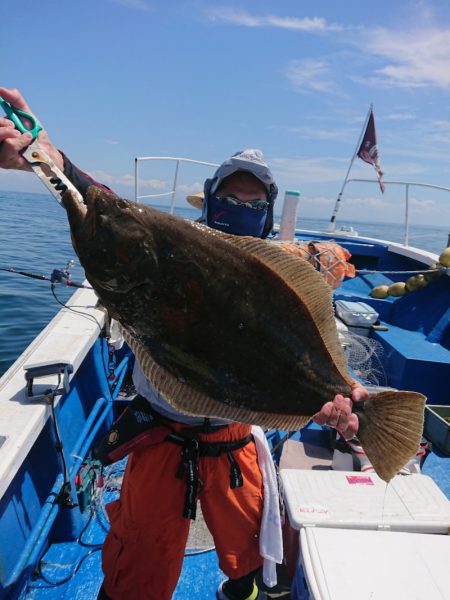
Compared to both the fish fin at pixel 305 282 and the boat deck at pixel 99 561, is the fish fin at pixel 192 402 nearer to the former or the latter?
the fish fin at pixel 305 282

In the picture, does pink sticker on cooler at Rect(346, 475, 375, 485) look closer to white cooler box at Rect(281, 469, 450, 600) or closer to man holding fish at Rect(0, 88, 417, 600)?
white cooler box at Rect(281, 469, 450, 600)

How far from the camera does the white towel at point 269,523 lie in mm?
2547

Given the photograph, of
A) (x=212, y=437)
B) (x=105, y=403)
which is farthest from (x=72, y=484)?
(x=212, y=437)

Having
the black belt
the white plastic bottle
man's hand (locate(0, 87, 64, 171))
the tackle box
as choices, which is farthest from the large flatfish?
the white plastic bottle

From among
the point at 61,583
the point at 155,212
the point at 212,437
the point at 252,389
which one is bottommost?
the point at 61,583

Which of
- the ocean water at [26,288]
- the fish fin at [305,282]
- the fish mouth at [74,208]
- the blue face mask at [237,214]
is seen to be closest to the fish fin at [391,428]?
the fish fin at [305,282]

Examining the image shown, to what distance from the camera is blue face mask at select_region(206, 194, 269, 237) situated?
269cm

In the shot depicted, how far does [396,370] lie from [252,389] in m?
5.37

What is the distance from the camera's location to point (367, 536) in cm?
254

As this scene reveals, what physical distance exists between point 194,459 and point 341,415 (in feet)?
3.36

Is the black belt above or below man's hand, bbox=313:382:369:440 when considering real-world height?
below

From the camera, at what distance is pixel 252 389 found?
1.92 m

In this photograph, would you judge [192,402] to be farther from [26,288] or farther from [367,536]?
[26,288]

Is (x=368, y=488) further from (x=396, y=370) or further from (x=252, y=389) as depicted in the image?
(x=396, y=370)
